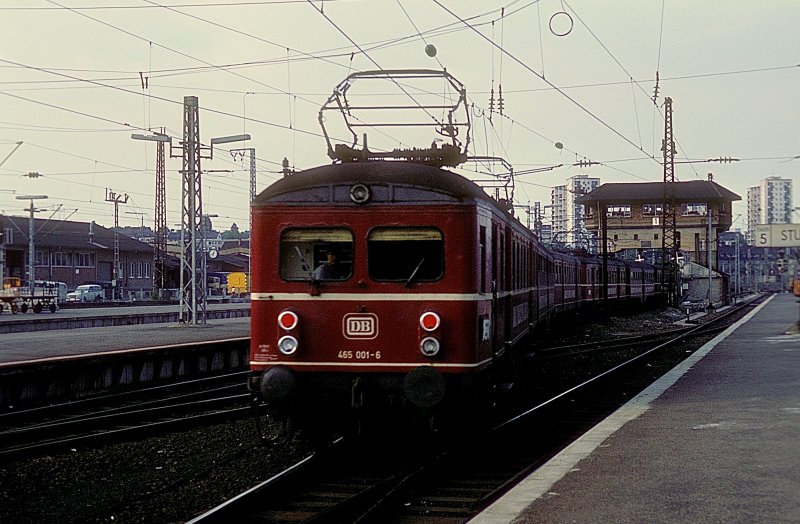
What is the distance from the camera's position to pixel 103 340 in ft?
88.6

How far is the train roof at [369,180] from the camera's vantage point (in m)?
10.0

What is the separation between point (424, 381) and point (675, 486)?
2554 millimetres

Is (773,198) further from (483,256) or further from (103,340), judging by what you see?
(483,256)

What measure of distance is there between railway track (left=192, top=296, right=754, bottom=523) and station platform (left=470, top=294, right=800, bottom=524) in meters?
0.55

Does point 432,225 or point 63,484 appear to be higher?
point 432,225

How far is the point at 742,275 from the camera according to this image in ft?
536

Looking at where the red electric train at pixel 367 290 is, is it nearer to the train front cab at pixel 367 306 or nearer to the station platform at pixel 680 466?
the train front cab at pixel 367 306

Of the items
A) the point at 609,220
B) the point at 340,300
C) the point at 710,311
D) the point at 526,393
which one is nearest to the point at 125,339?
the point at 526,393

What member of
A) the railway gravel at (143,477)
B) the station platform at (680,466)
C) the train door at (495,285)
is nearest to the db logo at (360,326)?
the railway gravel at (143,477)

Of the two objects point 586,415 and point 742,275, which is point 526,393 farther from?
point 742,275

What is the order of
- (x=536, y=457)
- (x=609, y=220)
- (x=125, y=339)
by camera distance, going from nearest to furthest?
(x=536, y=457) < (x=125, y=339) < (x=609, y=220)

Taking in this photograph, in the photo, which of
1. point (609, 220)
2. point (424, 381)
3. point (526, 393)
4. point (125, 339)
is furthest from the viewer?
point (609, 220)

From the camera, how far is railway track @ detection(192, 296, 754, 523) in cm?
804

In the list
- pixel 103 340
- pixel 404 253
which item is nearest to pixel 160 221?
pixel 103 340
